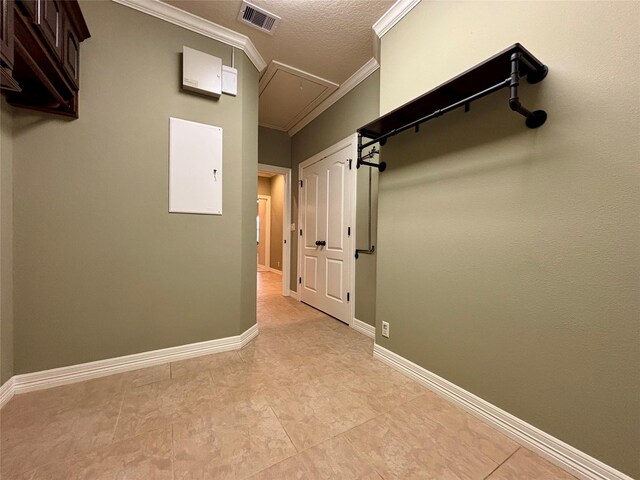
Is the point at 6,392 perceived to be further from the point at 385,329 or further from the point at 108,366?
the point at 385,329

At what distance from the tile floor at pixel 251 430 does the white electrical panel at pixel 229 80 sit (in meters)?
2.24

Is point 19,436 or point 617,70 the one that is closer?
point 617,70

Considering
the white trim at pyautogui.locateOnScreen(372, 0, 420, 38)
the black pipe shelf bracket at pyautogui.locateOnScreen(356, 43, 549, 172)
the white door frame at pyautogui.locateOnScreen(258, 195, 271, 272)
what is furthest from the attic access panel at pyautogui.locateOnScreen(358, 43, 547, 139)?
the white door frame at pyautogui.locateOnScreen(258, 195, 271, 272)

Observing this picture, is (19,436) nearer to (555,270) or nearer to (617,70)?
(555,270)

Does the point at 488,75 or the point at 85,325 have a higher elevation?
the point at 488,75

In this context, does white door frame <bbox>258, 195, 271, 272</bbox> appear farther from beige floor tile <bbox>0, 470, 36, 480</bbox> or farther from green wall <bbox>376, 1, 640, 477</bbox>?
beige floor tile <bbox>0, 470, 36, 480</bbox>

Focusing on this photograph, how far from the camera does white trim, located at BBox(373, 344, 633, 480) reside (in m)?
1.06

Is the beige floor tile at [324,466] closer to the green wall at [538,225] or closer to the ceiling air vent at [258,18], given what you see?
the green wall at [538,225]

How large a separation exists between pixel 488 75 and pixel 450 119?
34cm

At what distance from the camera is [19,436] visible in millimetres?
1268

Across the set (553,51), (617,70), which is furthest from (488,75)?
(617,70)

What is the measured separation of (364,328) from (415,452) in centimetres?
150

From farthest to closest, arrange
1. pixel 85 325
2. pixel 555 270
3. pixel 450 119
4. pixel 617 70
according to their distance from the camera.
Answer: pixel 85 325, pixel 450 119, pixel 555 270, pixel 617 70

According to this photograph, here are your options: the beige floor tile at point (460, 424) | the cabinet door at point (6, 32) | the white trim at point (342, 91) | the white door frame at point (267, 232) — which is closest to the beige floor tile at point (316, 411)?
the beige floor tile at point (460, 424)
